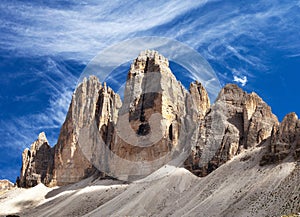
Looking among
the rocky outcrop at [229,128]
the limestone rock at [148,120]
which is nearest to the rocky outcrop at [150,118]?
the limestone rock at [148,120]

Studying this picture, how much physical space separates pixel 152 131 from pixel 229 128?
2778 centimetres

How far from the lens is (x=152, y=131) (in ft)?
342

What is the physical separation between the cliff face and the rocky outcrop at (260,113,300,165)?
130 mm

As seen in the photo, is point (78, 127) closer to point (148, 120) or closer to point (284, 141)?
point (148, 120)

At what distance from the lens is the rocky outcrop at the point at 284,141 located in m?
63.1

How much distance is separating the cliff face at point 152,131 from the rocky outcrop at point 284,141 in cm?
13

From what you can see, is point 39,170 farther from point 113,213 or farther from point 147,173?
point 113,213

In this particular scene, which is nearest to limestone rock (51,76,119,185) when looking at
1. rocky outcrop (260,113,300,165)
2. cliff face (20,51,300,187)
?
cliff face (20,51,300,187)

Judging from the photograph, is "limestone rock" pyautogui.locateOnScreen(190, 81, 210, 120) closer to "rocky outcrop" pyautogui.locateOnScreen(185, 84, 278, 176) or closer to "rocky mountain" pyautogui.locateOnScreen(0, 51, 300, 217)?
"rocky mountain" pyautogui.locateOnScreen(0, 51, 300, 217)

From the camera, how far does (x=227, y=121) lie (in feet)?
269

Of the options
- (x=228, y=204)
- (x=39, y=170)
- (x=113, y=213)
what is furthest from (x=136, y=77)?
(x=228, y=204)

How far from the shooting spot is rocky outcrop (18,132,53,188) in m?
132

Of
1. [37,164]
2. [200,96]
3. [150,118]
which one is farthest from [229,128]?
[37,164]

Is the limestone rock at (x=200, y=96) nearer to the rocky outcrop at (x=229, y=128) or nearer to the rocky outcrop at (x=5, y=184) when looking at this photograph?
the rocky outcrop at (x=229, y=128)
